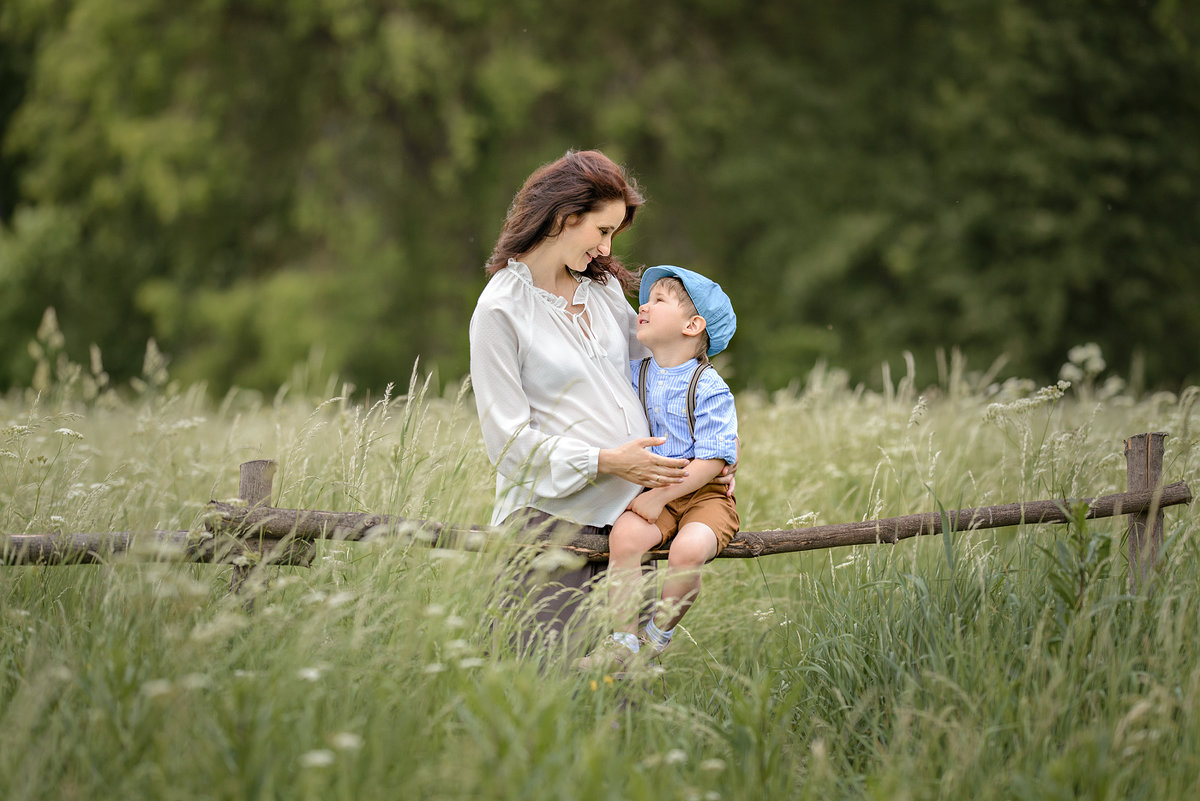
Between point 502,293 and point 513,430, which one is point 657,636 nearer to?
point 513,430

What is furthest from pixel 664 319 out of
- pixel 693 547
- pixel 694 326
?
pixel 693 547

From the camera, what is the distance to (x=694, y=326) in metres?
3.32

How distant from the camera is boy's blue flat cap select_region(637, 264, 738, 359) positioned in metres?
3.31

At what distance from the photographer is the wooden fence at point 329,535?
2.93 metres

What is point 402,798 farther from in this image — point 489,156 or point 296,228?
point 296,228

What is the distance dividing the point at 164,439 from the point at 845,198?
43.1ft

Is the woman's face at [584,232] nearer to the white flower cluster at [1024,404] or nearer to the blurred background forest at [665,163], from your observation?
the white flower cluster at [1024,404]

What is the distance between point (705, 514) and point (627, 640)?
497mm

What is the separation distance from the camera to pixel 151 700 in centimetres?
231

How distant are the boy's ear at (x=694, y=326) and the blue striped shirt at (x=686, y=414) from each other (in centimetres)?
11

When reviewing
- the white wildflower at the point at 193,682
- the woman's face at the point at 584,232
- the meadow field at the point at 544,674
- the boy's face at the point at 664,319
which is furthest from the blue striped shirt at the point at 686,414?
the white wildflower at the point at 193,682

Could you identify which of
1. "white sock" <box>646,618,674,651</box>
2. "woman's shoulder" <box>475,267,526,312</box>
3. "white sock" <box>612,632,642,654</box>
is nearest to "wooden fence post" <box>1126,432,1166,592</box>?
"white sock" <box>646,618,674,651</box>

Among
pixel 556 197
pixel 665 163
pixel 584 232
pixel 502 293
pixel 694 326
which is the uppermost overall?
pixel 665 163

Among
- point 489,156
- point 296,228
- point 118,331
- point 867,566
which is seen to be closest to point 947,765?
point 867,566
